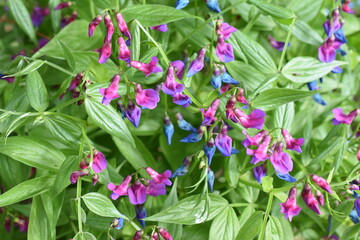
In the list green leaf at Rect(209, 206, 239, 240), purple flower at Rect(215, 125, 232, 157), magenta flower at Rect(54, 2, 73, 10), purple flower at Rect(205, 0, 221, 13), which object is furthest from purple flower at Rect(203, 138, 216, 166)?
magenta flower at Rect(54, 2, 73, 10)

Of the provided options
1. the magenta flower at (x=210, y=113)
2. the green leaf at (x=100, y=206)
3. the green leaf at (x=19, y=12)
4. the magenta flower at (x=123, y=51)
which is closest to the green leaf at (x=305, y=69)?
the magenta flower at (x=210, y=113)

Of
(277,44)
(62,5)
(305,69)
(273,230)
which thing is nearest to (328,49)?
(305,69)

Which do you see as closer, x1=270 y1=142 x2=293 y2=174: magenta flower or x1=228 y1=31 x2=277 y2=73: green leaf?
x1=270 y1=142 x2=293 y2=174: magenta flower

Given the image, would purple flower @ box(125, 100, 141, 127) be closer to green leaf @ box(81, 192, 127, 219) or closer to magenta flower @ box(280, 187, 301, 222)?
green leaf @ box(81, 192, 127, 219)

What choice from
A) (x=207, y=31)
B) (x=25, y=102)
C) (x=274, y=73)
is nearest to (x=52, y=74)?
(x=25, y=102)

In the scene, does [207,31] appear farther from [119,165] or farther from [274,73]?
[119,165]

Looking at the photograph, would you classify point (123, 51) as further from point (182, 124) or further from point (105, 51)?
point (182, 124)
